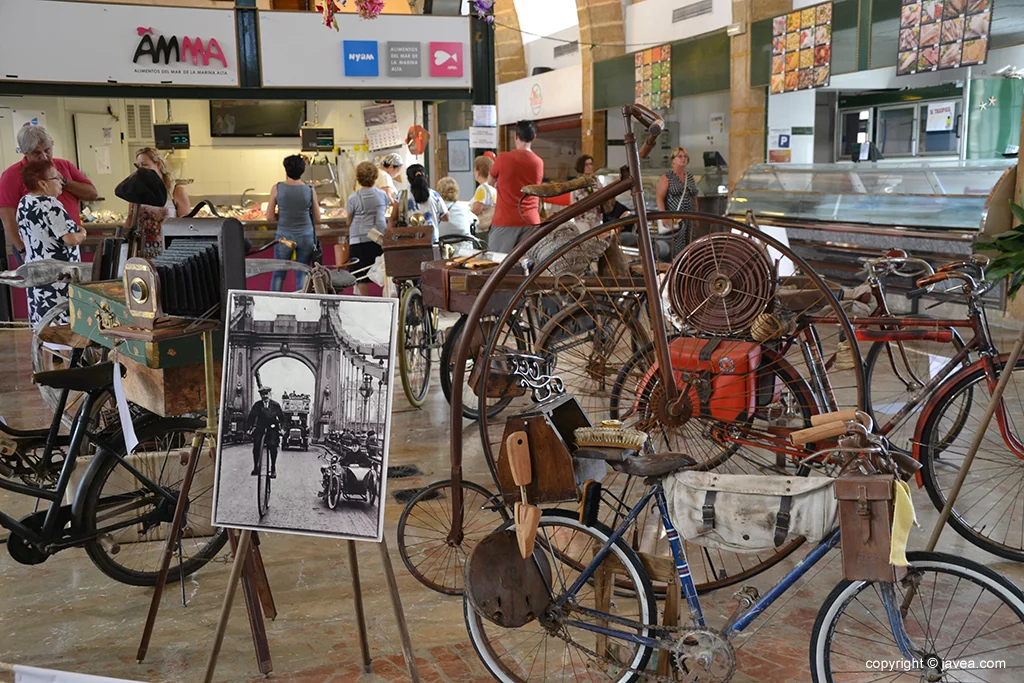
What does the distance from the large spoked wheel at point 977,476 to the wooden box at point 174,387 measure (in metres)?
2.82

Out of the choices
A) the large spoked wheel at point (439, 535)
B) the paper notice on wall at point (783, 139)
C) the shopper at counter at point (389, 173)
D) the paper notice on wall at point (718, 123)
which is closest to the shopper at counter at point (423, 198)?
the shopper at counter at point (389, 173)

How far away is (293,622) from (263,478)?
1.03m

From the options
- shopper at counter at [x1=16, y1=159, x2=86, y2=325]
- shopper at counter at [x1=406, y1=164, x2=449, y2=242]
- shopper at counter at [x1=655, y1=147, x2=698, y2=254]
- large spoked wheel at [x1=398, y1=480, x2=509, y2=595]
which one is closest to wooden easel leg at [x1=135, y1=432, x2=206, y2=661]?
large spoked wheel at [x1=398, y1=480, x2=509, y2=595]

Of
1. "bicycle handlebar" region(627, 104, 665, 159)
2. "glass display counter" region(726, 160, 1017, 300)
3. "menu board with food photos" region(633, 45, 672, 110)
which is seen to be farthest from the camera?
"menu board with food photos" region(633, 45, 672, 110)

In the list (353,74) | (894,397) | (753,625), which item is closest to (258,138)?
(353,74)

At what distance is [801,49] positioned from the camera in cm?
→ 1210

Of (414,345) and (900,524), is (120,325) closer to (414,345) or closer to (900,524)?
(900,524)

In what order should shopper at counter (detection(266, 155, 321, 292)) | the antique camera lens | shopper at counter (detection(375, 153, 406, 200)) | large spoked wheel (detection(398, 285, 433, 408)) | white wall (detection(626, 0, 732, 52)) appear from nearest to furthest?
1. the antique camera lens
2. large spoked wheel (detection(398, 285, 433, 408))
3. shopper at counter (detection(266, 155, 321, 292))
4. shopper at counter (detection(375, 153, 406, 200))
5. white wall (detection(626, 0, 732, 52))

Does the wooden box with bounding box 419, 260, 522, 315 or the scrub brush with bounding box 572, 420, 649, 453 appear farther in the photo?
the wooden box with bounding box 419, 260, 522, 315

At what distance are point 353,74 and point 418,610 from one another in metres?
7.18

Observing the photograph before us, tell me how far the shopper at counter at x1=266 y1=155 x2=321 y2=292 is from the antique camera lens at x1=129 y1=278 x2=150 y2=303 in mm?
5175

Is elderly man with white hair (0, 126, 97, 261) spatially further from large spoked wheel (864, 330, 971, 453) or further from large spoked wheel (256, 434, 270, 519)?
large spoked wheel (864, 330, 971, 453)

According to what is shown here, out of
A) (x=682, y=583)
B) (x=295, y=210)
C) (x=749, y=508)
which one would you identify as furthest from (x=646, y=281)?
(x=295, y=210)

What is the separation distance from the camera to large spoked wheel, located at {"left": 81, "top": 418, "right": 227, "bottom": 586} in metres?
3.48
